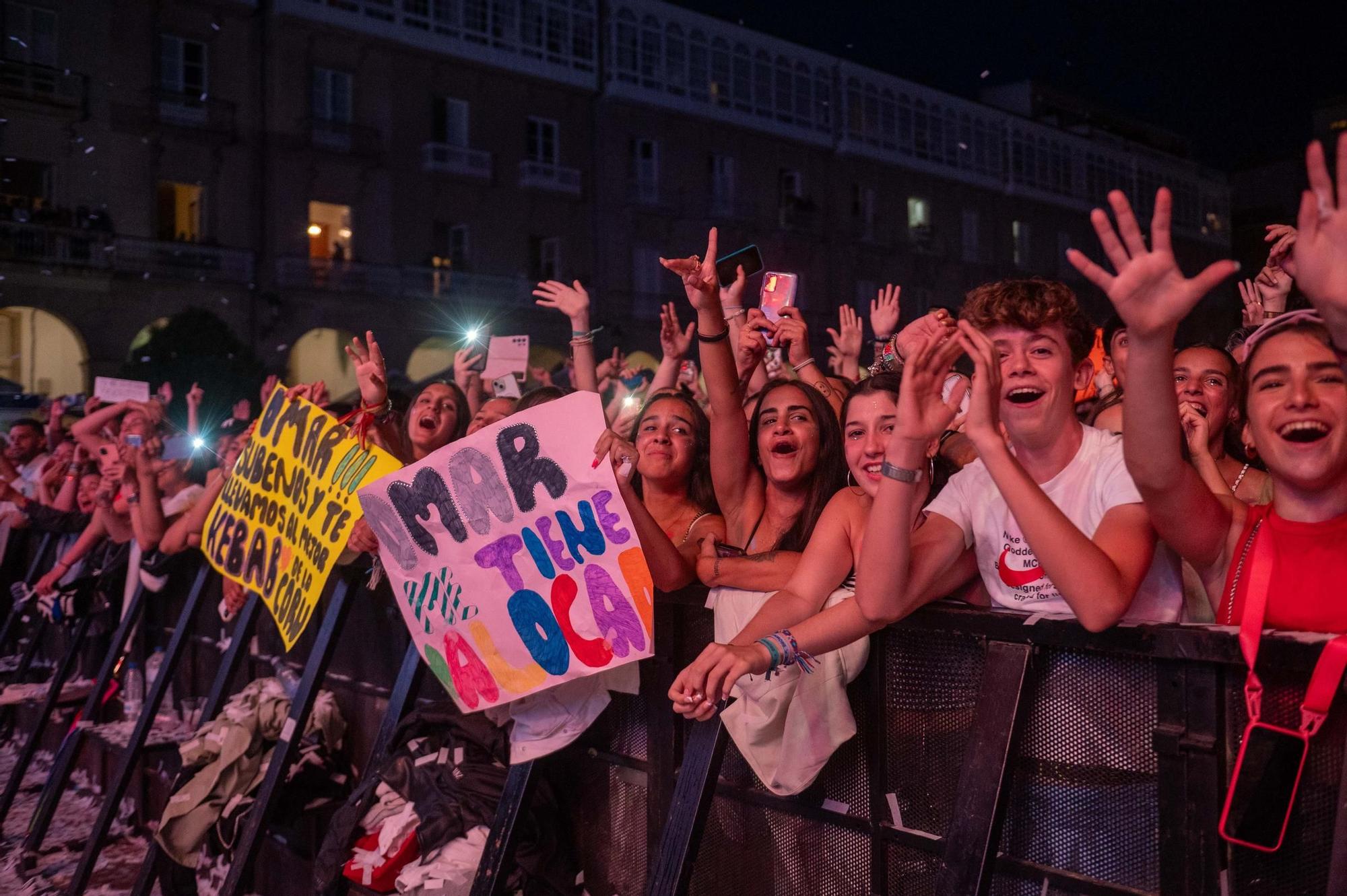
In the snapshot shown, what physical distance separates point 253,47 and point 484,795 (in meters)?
23.0

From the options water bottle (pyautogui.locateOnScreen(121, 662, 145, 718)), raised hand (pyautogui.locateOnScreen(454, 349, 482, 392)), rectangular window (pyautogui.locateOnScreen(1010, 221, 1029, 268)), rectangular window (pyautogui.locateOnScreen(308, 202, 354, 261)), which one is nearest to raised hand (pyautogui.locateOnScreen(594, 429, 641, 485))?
raised hand (pyautogui.locateOnScreen(454, 349, 482, 392))

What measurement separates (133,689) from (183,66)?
769 inches

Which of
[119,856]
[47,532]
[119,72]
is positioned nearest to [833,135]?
[119,72]

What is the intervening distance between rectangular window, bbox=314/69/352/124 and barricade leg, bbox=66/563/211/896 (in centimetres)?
2006

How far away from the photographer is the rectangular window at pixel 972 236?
35531 millimetres

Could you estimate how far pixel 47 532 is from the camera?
25.0 feet

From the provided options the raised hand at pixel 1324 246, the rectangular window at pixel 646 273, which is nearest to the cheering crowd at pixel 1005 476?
the raised hand at pixel 1324 246

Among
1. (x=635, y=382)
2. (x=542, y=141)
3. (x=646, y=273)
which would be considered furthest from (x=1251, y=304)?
(x=542, y=141)

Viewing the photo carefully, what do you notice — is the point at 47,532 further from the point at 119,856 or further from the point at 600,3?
the point at 600,3

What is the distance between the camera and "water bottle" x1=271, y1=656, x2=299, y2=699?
4805 mm

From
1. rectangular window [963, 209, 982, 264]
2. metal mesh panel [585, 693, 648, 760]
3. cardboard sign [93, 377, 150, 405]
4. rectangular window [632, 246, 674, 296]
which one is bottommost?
metal mesh panel [585, 693, 648, 760]

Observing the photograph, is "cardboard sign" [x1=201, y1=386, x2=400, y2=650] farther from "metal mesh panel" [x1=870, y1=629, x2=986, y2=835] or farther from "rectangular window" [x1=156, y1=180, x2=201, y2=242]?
"rectangular window" [x1=156, y1=180, x2=201, y2=242]

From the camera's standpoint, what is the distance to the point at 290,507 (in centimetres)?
450

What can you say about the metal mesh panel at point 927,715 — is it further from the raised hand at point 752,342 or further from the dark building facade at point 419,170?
the dark building facade at point 419,170
